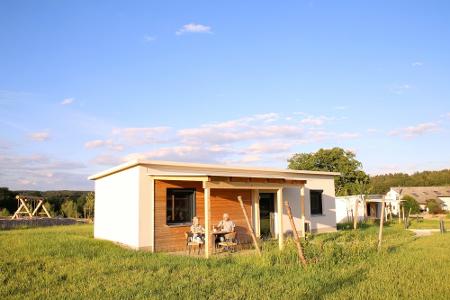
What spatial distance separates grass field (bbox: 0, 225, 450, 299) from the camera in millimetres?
6262

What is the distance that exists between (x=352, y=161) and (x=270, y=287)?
125ft

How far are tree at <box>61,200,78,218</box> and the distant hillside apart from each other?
5810cm

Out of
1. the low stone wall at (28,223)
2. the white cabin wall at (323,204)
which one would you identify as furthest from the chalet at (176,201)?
the low stone wall at (28,223)

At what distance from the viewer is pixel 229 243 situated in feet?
37.3

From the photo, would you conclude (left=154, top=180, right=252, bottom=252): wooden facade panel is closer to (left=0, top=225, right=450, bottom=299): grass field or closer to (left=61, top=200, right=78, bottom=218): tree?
(left=0, top=225, right=450, bottom=299): grass field

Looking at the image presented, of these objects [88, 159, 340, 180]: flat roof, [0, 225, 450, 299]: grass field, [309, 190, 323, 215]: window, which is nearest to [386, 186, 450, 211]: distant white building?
[309, 190, 323, 215]: window

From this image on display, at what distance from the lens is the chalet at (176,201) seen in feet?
39.1

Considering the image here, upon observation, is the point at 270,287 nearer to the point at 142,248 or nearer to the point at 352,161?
the point at 142,248

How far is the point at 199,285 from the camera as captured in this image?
22.3 ft

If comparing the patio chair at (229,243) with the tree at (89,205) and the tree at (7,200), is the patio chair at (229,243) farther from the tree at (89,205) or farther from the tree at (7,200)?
the tree at (7,200)

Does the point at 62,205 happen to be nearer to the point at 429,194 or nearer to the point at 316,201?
the point at 316,201

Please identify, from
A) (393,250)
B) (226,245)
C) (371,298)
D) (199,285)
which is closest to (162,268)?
(199,285)

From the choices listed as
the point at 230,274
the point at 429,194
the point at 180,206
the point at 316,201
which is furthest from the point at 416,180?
the point at 230,274

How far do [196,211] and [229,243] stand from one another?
2.29 meters
